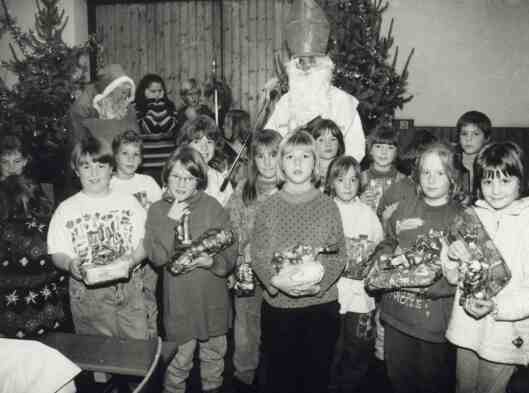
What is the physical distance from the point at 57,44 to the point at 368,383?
5243mm

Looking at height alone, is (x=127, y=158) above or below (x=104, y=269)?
above

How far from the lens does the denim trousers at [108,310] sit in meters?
2.77

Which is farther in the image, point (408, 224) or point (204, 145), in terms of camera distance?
point (204, 145)

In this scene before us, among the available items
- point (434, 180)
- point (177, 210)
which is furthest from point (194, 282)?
point (434, 180)

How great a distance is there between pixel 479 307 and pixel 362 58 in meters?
3.45

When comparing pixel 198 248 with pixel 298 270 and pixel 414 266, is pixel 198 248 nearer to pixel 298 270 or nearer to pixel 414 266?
pixel 298 270

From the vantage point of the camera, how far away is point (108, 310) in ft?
9.12

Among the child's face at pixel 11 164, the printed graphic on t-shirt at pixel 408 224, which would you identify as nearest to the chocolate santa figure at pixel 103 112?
the child's face at pixel 11 164

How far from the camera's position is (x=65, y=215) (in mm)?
2754

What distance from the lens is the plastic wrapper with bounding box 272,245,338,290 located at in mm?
2189

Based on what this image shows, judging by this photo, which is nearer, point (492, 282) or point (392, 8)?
point (492, 282)

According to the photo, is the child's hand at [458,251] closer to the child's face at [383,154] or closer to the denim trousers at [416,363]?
the denim trousers at [416,363]

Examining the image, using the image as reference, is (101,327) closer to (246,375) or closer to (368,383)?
(246,375)

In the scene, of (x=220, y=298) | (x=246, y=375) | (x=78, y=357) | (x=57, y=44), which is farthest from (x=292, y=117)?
(x=57, y=44)
